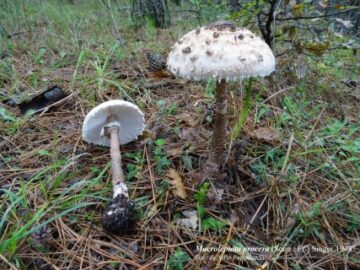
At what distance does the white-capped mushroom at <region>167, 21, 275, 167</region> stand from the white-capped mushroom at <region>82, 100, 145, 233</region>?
68 cm

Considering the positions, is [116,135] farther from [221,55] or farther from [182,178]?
[221,55]

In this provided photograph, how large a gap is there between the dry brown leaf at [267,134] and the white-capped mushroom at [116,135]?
0.92 metres

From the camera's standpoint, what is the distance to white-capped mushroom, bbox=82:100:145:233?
1.89m

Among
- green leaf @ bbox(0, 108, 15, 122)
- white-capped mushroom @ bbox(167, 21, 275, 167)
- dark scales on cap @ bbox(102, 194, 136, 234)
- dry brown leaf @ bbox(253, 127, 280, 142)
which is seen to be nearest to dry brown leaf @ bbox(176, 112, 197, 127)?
dry brown leaf @ bbox(253, 127, 280, 142)

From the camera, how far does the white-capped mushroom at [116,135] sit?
74.4 inches

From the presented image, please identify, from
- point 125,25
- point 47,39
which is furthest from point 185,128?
point 125,25

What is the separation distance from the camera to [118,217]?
1.87 metres

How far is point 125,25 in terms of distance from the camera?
602cm

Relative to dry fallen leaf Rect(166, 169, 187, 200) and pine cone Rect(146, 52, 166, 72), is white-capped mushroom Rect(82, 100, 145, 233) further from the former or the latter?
pine cone Rect(146, 52, 166, 72)

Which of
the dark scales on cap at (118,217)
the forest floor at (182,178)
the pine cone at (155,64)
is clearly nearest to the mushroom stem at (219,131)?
the forest floor at (182,178)

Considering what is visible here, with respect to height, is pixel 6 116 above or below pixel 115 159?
above

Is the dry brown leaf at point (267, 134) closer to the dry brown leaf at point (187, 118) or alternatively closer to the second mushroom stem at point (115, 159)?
the dry brown leaf at point (187, 118)

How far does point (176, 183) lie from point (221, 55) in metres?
0.91

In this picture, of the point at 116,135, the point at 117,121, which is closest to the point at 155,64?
the point at 117,121
